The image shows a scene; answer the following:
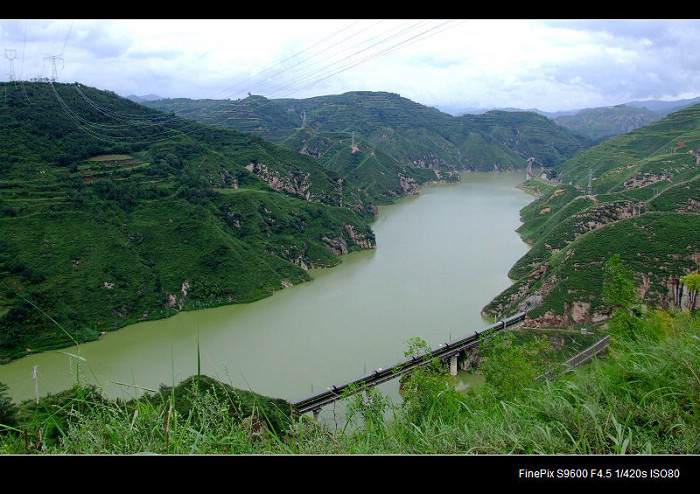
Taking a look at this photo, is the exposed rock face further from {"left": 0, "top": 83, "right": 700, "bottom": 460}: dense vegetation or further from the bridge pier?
the bridge pier

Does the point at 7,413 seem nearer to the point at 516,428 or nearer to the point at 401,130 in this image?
the point at 516,428

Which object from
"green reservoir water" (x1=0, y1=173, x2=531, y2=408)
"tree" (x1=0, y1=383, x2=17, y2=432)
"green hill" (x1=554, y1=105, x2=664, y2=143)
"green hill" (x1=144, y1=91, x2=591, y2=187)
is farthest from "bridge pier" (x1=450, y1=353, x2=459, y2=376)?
"green hill" (x1=554, y1=105, x2=664, y2=143)

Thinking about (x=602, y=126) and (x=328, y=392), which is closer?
(x=328, y=392)

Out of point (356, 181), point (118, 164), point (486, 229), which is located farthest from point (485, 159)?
point (118, 164)

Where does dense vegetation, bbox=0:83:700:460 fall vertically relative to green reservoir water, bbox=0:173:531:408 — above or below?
above

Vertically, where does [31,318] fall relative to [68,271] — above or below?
below
